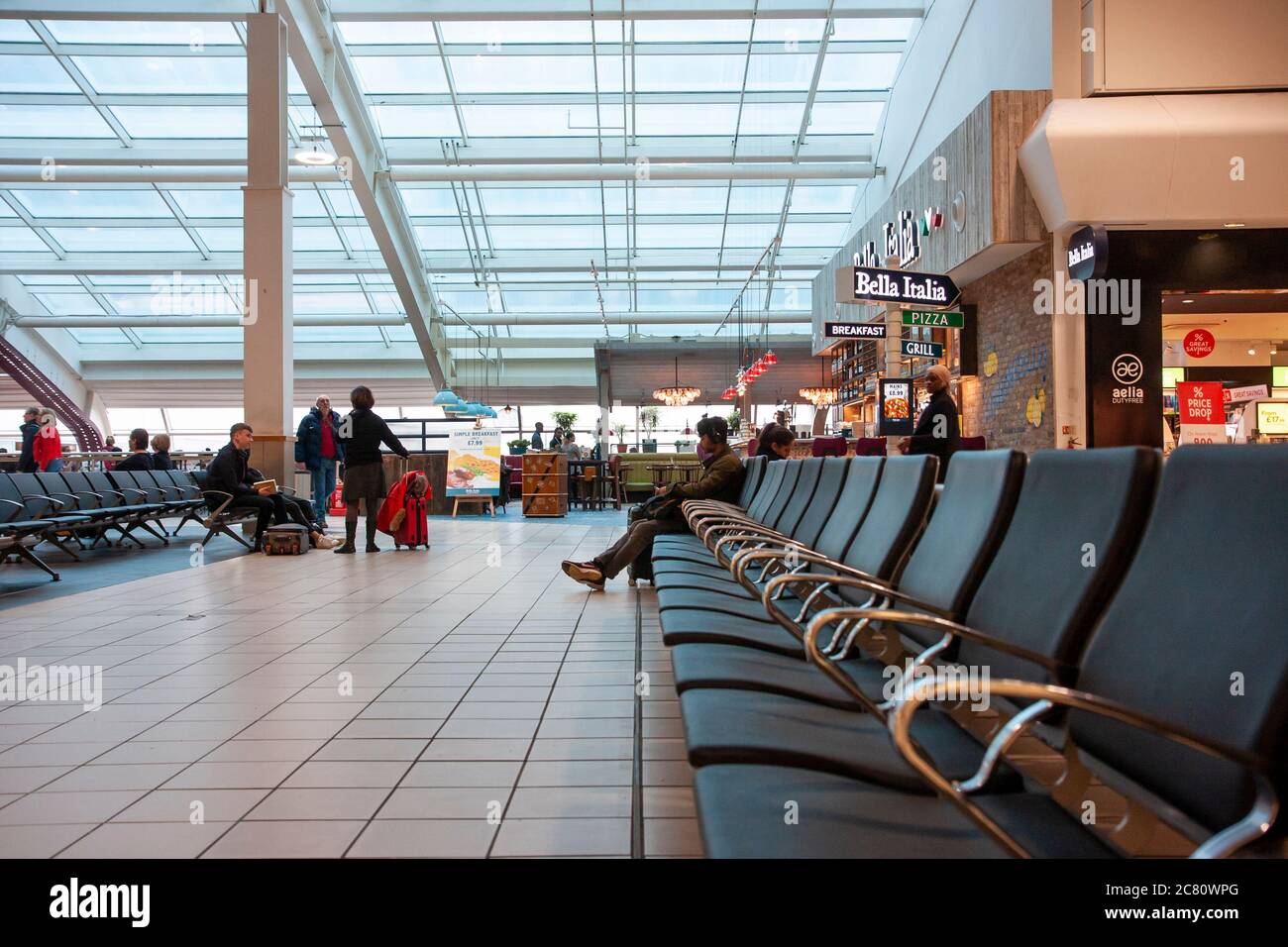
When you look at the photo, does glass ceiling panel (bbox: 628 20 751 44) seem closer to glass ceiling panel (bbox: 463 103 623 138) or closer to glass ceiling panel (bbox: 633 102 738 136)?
glass ceiling panel (bbox: 633 102 738 136)

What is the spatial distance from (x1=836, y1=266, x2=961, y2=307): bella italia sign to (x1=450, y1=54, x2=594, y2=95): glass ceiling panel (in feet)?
25.3

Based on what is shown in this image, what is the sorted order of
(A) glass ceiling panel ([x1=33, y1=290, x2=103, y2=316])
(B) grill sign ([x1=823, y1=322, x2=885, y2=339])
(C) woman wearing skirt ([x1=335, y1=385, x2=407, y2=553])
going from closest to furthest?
(C) woman wearing skirt ([x1=335, y1=385, x2=407, y2=553])
(B) grill sign ([x1=823, y1=322, x2=885, y2=339])
(A) glass ceiling panel ([x1=33, y1=290, x2=103, y2=316])

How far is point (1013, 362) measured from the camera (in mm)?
9359

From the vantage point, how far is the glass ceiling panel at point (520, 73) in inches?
542

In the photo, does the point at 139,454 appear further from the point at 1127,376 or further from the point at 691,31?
the point at 1127,376

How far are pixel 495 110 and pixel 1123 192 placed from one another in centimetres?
1022

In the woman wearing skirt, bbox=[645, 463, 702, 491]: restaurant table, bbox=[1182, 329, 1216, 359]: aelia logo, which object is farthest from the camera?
bbox=[645, 463, 702, 491]: restaurant table

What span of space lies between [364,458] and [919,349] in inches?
229

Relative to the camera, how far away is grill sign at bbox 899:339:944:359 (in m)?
9.27

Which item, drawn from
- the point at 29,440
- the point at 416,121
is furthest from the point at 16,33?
the point at 29,440

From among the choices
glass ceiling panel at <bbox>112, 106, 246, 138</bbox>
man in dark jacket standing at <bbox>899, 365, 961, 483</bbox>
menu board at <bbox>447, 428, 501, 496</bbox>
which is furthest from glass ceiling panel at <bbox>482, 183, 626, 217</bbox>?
man in dark jacket standing at <bbox>899, 365, 961, 483</bbox>

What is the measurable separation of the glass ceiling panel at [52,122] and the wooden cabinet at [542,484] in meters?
9.15

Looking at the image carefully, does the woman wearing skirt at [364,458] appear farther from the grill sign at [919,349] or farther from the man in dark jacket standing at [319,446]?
the grill sign at [919,349]
